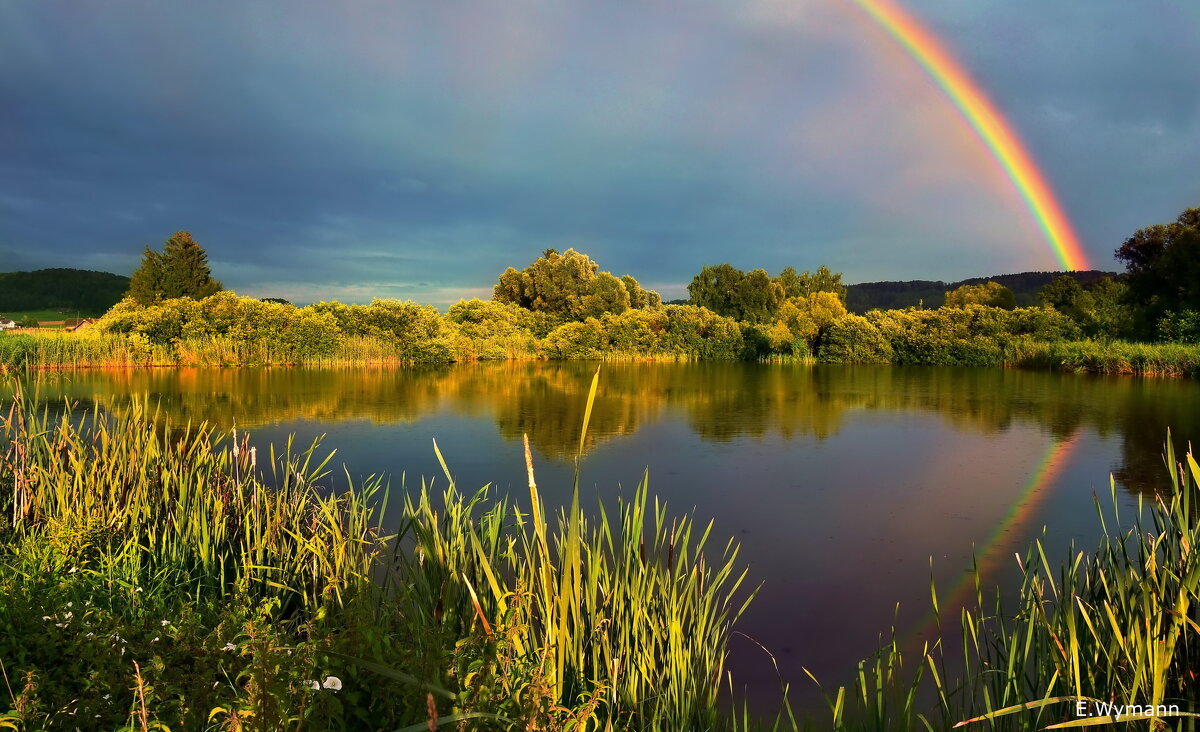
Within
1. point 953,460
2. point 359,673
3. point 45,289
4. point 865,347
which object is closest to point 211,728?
point 359,673

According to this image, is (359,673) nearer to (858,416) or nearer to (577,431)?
(577,431)

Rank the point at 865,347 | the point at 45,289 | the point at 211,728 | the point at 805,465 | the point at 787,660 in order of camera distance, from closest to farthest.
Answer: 1. the point at 211,728
2. the point at 787,660
3. the point at 805,465
4. the point at 865,347
5. the point at 45,289

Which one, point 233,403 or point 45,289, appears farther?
point 45,289

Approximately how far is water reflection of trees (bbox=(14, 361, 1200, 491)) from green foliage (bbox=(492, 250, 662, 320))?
17.8 m

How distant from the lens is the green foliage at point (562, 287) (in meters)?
40.4

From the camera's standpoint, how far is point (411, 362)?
1023 inches

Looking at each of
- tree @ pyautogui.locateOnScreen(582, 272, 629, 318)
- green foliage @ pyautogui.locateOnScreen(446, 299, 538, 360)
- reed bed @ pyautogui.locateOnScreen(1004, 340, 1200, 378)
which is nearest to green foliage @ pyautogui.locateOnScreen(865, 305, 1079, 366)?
reed bed @ pyautogui.locateOnScreen(1004, 340, 1200, 378)

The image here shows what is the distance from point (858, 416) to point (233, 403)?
11452 millimetres

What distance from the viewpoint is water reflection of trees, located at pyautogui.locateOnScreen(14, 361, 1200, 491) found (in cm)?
1083

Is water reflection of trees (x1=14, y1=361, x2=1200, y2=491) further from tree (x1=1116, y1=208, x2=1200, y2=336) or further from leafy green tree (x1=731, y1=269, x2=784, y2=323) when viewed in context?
leafy green tree (x1=731, y1=269, x2=784, y2=323)

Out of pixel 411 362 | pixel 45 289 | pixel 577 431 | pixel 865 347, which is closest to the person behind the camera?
pixel 577 431

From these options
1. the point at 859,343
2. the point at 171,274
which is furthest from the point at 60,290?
the point at 859,343

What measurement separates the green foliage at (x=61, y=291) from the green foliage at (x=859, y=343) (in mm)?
51682

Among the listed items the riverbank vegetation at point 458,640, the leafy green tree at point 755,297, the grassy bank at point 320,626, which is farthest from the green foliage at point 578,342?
the riverbank vegetation at point 458,640
